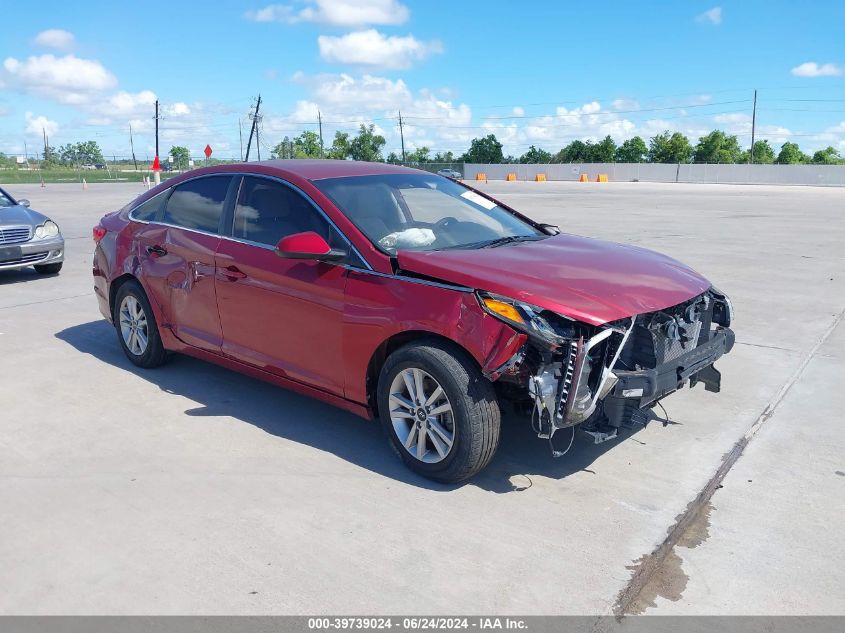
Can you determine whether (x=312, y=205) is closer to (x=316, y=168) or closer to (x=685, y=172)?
(x=316, y=168)

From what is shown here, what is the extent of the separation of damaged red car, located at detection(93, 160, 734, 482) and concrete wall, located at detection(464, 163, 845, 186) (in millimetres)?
72431

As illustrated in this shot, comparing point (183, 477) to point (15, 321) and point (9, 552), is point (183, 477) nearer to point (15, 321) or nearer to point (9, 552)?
point (9, 552)

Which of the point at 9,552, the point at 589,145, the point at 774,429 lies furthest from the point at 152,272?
the point at 589,145

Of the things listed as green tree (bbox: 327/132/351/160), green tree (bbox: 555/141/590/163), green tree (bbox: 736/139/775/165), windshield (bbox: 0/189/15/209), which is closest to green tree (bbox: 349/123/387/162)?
green tree (bbox: 327/132/351/160)

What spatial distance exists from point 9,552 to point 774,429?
4359 mm

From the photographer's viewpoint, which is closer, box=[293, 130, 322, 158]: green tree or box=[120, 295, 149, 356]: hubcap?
box=[120, 295, 149, 356]: hubcap

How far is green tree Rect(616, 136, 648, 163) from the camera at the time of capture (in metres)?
94.2

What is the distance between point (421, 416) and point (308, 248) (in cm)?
114

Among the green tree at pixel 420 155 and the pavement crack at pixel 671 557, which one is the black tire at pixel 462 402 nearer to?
the pavement crack at pixel 671 557

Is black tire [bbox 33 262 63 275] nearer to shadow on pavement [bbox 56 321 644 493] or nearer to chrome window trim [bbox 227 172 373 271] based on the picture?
shadow on pavement [bbox 56 321 644 493]

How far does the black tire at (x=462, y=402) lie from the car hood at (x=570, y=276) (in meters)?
0.38

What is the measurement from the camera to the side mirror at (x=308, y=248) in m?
4.27

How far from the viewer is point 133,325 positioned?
6.07 meters

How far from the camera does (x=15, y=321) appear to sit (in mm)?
7922
